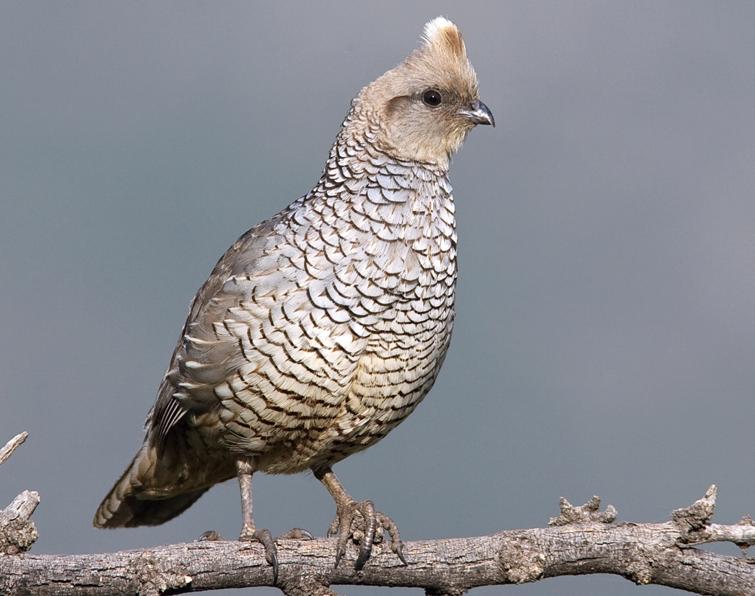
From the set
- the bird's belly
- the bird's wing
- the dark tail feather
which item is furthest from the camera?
the dark tail feather

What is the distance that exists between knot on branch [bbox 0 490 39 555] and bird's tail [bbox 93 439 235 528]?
1.42m

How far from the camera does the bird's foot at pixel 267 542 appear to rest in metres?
6.84

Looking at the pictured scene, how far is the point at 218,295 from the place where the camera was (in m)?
7.49

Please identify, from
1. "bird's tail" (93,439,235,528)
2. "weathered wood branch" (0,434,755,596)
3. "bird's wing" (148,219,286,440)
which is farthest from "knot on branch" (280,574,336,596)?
"bird's tail" (93,439,235,528)

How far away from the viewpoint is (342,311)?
702cm

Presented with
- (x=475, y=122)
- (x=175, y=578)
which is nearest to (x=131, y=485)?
(x=175, y=578)

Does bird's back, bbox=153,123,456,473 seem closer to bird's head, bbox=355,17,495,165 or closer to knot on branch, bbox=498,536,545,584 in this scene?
bird's head, bbox=355,17,495,165

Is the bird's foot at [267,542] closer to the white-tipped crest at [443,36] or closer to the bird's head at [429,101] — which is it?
the bird's head at [429,101]

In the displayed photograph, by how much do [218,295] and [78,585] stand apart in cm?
187

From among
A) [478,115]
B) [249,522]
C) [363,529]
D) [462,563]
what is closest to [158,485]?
[249,522]

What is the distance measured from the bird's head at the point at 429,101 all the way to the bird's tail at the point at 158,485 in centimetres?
232

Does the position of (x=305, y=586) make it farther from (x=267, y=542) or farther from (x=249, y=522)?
(x=249, y=522)

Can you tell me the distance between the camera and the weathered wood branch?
652 cm

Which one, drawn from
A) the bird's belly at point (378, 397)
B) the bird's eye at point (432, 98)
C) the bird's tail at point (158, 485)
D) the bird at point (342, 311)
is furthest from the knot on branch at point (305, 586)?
the bird's eye at point (432, 98)
